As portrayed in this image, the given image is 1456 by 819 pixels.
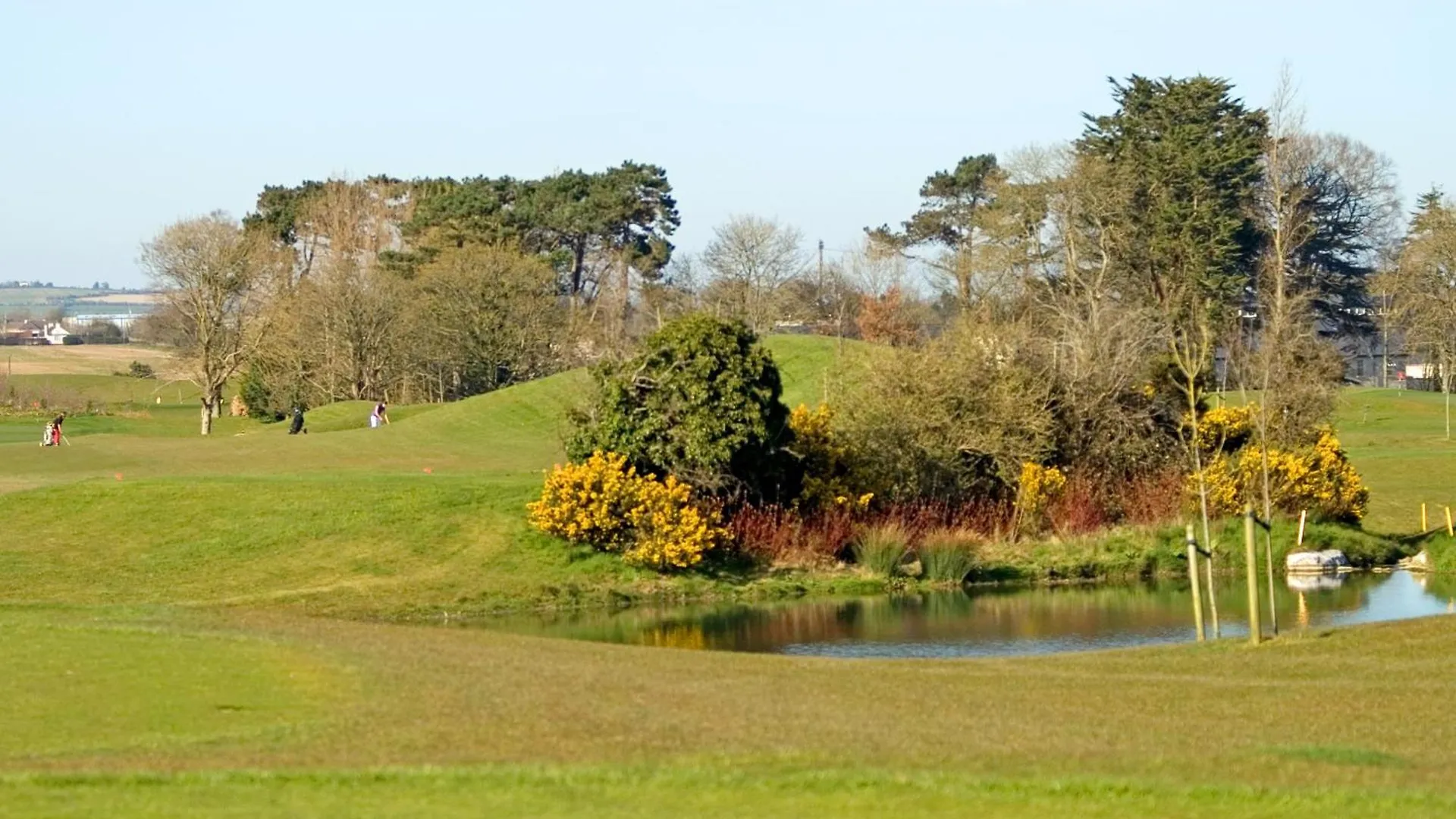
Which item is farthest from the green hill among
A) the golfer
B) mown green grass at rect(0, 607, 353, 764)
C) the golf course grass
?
the golfer

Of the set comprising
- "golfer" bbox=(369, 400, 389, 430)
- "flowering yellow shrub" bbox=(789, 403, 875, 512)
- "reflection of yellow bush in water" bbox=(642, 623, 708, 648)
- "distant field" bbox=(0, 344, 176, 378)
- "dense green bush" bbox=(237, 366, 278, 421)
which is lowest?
"reflection of yellow bush in water" bbox=(642, 623, 708, 648)

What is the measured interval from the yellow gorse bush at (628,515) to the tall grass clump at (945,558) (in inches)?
213

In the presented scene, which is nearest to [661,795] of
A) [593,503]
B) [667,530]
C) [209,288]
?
[667,530]

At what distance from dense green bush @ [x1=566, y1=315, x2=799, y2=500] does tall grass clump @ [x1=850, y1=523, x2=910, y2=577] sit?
9.83 feet

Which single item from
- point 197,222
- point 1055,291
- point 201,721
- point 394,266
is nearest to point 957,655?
point 201,721

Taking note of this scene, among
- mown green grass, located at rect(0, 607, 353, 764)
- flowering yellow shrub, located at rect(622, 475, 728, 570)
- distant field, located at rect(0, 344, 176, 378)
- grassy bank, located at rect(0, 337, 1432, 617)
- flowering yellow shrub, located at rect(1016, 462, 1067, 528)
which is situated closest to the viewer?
mown green grass, located at rect(0, 607, 353, 764)

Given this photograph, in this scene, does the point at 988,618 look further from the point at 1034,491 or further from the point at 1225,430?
the point at 1225,430

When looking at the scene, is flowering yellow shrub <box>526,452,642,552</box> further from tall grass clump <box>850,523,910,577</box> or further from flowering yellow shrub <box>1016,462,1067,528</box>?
flowering yellow shrub <box>1016,462,1067,528</box>

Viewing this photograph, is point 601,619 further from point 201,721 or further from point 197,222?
point 197,222

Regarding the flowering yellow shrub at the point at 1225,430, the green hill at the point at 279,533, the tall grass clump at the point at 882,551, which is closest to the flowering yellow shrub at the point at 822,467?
the tall grass clump at the point at 882,551

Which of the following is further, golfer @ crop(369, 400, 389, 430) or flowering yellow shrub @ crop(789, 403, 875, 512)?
golfer @ crop(369, 400, 389, 430)

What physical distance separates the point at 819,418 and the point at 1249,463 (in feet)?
37.8

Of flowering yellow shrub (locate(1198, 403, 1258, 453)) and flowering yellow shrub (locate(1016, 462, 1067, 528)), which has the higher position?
flowering yellow shrub (locate(1198, 403, 1258, 453))

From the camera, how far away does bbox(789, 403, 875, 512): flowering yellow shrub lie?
46531 millimetres
